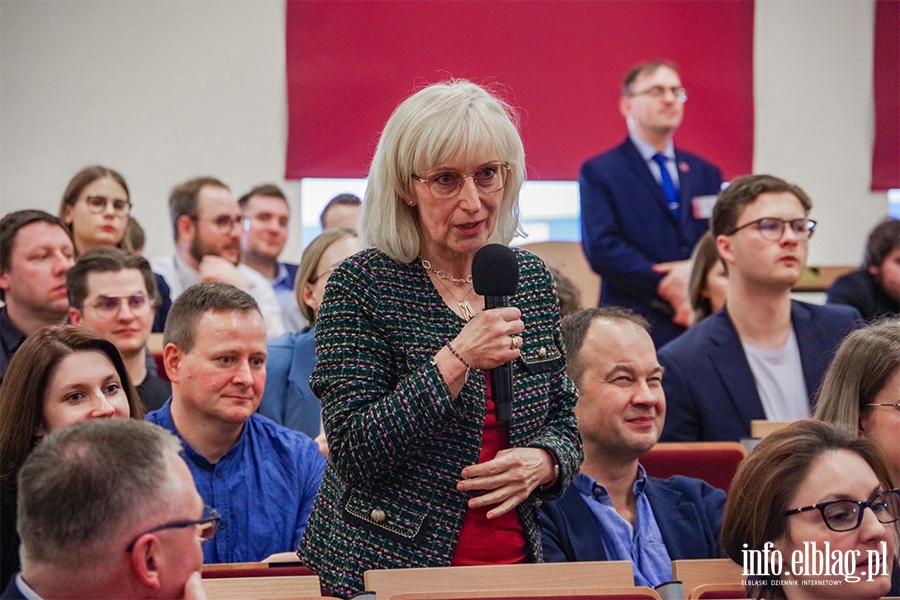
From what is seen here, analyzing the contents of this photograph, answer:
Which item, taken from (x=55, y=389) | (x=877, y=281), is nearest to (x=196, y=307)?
(x=55, y=389)

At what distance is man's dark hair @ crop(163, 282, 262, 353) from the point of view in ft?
8.52

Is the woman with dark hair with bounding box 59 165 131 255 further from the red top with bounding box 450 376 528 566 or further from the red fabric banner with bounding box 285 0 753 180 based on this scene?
the red top with bounding box 450 376 528 566

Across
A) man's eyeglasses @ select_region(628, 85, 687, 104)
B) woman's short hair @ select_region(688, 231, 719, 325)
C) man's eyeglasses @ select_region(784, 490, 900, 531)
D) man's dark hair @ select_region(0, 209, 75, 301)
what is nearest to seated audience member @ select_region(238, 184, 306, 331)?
man's dark hair @ select_region(0, 209, 75, 301)

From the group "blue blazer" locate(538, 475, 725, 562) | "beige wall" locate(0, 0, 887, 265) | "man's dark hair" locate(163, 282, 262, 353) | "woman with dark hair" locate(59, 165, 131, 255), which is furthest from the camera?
"beige wall" locate(0, 0, 887, 265)

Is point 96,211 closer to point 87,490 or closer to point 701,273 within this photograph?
point 701,273

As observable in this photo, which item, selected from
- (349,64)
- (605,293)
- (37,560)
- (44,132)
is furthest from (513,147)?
(44,132)

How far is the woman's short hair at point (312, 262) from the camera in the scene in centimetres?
336

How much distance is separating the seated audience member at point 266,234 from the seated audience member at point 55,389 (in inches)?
102

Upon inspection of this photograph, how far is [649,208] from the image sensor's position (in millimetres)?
4668

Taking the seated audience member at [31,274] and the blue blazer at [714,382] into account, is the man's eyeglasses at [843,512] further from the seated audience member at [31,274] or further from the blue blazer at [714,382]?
the seated audience member at [31,274]

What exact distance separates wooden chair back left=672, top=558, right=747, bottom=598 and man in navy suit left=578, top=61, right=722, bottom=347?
2510 millimetres

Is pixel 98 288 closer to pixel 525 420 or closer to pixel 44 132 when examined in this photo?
pixel 525 420

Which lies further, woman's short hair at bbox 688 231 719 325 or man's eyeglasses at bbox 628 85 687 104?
man's eyeglasses at bbox 628 85 687 104

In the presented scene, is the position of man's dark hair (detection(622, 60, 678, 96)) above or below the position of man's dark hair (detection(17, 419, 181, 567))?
above
